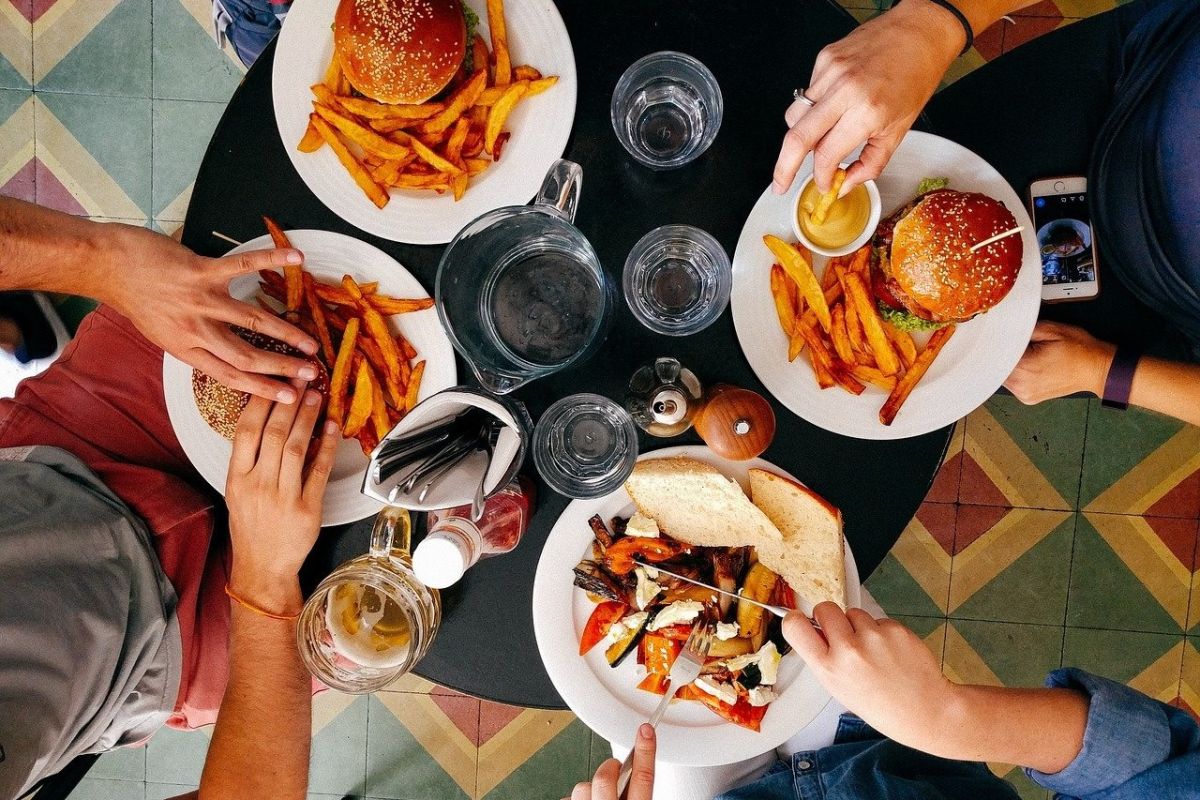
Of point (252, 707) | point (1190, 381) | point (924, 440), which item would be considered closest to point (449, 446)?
point (252, 707)

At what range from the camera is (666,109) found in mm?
1663

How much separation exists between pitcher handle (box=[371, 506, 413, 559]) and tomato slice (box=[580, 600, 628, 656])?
0.42 meters

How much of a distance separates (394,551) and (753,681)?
804 mm

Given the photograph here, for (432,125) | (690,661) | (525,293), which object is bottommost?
(690,661)

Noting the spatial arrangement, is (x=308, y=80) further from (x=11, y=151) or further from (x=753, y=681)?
(x=11, y=151)

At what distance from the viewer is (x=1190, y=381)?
1.75m

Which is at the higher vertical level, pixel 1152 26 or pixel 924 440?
pixel 1152 26

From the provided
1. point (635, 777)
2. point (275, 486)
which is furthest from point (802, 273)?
point (275, 486)

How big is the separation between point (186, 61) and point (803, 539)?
8.73ft

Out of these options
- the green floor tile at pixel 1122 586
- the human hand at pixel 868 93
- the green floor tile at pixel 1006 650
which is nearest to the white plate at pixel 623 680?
the human hand at pixel 868 93

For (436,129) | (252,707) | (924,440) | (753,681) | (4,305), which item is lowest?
(753,681)

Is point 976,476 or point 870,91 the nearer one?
point 870,91

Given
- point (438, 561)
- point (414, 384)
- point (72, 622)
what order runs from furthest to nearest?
1. point (414, 384)
2. point (72, 622)
3. point (438, 561)

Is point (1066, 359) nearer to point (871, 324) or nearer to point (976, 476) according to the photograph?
point (871, 324)
